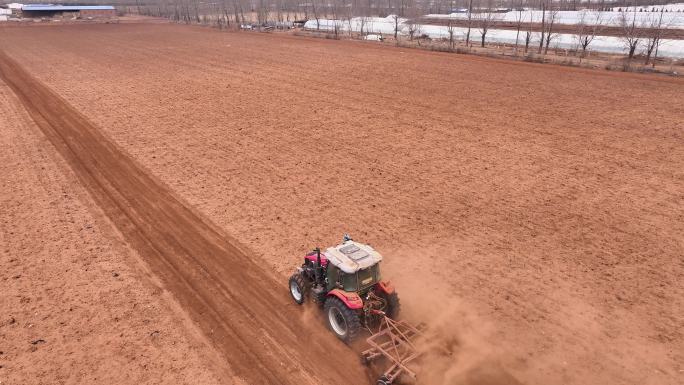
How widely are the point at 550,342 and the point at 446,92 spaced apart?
69.4 feet

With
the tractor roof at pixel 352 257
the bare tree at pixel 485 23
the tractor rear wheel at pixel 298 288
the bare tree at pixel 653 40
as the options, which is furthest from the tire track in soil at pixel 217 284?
the bare tree at pixel 485 23

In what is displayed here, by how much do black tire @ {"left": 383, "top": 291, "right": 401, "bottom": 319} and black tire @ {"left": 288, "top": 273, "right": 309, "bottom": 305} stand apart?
1.90 metres

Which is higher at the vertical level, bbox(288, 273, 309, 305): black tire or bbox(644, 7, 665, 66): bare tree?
bbox(644, 7, 665, 66): bare tree

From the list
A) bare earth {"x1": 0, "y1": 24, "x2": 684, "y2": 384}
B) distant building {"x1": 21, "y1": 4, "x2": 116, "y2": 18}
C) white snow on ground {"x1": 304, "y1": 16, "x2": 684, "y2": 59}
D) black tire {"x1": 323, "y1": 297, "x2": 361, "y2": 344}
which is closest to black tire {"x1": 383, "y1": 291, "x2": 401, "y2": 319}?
black tire {"x1": 323, "y1": 297, "x2": 361, "y2": 344}

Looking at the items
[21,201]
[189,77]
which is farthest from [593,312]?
[189,77]

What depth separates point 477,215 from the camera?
13680 millimetres

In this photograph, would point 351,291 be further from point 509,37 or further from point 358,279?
point 509,37

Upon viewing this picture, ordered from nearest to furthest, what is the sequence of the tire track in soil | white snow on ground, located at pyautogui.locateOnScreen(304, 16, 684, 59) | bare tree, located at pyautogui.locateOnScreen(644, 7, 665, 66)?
the tire track in soil
bare tree, located at pyautogui.locateOnScreen(644, 7, 665, 66)
white snow on ground, located at pyautogui.locateOnScreen(304, 16, 684, 59)

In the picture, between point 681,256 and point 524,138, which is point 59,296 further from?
point 524,138

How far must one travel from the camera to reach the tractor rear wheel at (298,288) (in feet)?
31.6

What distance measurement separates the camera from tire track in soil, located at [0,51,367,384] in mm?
8367

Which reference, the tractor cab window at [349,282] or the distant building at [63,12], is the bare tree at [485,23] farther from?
the distant building at [63,12]

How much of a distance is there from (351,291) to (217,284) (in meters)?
3.90

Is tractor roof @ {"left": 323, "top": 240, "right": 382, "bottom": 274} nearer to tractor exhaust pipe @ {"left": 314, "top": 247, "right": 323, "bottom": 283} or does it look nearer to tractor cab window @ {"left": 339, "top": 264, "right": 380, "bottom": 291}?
tractor cab window @ {"left": 339, "top": 264, "right": 380, "bottom": 291}
